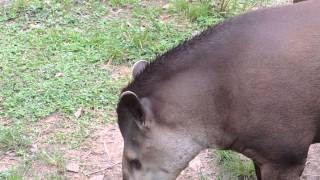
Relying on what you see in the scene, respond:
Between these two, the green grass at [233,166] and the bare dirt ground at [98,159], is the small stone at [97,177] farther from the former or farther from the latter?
the green grass at [233,166]

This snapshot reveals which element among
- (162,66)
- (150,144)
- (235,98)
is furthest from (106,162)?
(235,98)

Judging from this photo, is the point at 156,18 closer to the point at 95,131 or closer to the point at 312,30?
the point at 95,131

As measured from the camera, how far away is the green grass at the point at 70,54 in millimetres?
5180

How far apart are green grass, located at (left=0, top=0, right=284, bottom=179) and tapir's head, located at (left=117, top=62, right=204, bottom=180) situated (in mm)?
1090

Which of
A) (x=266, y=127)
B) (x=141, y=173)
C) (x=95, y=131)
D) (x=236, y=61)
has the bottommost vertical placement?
(x=95, y=131)

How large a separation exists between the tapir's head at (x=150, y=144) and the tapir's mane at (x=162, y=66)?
9 centimetres

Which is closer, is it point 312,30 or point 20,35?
point 312,30

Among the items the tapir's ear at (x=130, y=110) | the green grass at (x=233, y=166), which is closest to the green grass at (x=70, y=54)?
the green grass at (x=233, y=166)

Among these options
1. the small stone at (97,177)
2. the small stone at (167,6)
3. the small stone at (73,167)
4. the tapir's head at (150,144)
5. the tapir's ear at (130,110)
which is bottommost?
the small stone at (97,177)

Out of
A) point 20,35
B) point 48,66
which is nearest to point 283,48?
point 48,66

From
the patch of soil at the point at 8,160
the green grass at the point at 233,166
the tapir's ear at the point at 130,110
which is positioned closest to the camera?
the tapir's ear at the point at 130,110

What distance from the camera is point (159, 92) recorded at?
12.4 feet

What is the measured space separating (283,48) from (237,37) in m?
0.26

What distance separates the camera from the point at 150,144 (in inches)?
149
